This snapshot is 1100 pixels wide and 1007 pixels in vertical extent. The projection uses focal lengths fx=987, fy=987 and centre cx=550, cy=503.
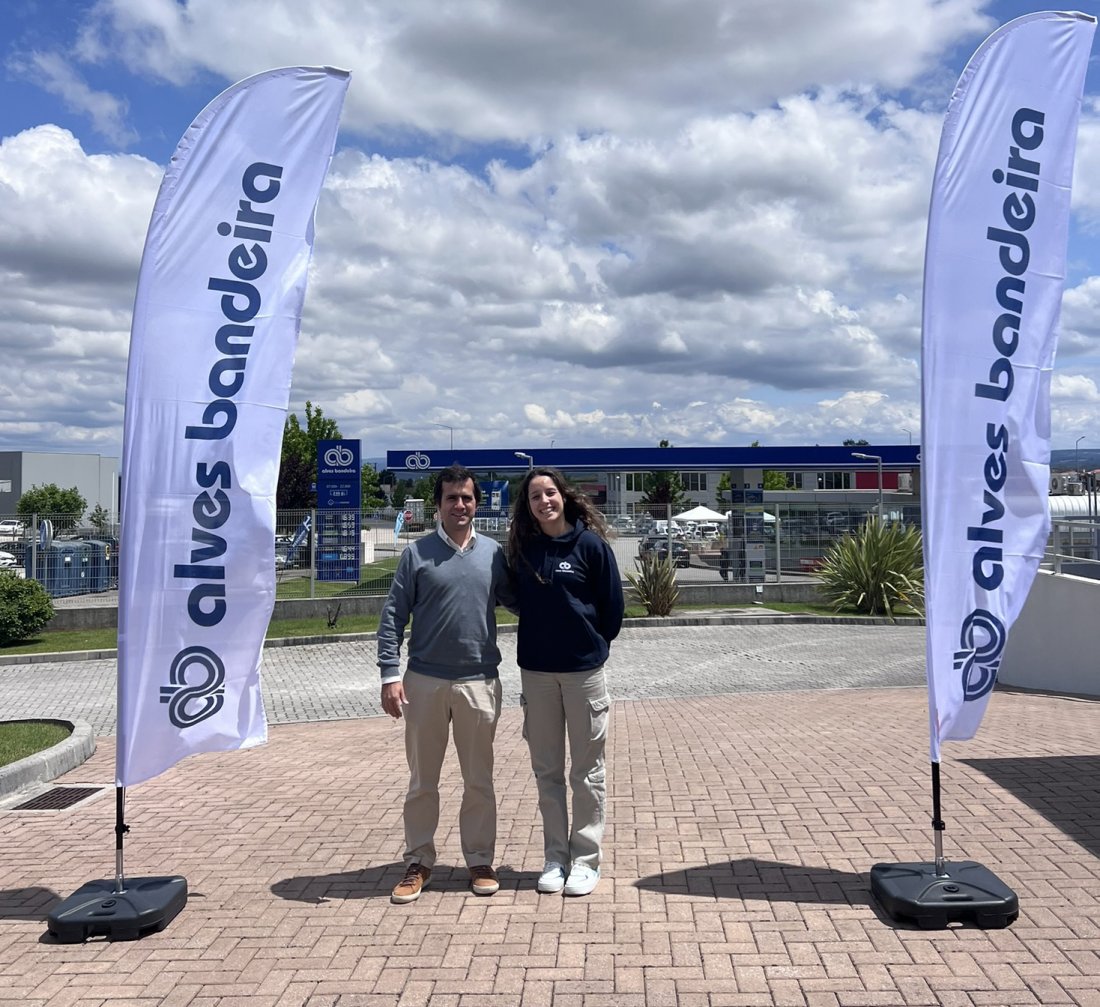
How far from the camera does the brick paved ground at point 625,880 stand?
3.71m

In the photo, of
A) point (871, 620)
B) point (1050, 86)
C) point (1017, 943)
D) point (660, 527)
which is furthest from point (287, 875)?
point (660, 527)

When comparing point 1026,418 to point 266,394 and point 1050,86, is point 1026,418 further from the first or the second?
point 266,394

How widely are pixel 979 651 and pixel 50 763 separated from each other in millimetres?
6513

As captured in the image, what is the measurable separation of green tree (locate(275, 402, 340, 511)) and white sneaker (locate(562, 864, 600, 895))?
35.5 metres

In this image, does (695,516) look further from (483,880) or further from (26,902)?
(26,902)

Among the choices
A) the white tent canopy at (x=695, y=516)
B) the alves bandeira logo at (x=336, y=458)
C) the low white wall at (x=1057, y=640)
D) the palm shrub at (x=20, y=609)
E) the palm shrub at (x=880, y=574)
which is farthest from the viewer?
the alves bandeira logo at (x=336, y=458)

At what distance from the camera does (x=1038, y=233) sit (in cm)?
465

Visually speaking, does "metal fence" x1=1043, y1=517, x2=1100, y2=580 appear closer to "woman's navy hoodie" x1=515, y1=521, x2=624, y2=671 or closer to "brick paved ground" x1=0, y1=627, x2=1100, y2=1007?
"brick paved ground" x1=0, y1=627, x2=1100, y2=1007

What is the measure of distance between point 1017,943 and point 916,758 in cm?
308

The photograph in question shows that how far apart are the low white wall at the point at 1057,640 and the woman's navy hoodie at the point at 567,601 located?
757 centimetres

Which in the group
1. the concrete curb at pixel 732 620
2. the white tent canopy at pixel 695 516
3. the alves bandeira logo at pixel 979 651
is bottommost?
the concrete curb at pixel 732 620

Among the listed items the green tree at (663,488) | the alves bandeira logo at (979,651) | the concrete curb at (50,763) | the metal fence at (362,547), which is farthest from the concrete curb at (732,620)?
the green tree at (663,488)

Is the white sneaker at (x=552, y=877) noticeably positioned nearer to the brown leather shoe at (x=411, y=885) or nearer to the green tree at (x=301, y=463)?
the brown leather shoe at (x=411, y=885)

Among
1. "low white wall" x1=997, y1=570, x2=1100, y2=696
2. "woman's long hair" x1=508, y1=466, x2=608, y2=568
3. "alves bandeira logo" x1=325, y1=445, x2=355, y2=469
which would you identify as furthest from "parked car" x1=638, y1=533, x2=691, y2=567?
"woman's long hair" x1=508, y1=466, x2=608, y2=568
